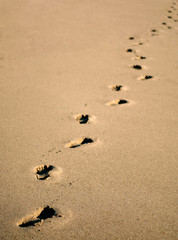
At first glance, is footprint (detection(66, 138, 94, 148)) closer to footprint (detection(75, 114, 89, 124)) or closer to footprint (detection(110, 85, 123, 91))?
footprint (detection(75, 114, 89, 124))

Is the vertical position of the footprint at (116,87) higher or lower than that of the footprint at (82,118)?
higher

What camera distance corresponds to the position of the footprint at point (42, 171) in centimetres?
121

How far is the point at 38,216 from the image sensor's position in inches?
40.3

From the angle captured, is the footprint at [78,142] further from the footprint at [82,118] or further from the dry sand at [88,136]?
the footprint at [82,118]

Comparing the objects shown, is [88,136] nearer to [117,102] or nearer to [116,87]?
[117,102]

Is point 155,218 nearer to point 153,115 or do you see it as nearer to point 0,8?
point 153,115

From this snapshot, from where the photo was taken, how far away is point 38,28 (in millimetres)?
3562

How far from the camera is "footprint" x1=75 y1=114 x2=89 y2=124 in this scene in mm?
1639

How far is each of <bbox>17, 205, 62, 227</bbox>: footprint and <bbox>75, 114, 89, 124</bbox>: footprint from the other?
0.72 metres

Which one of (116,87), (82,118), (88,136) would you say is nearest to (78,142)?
(88,136)

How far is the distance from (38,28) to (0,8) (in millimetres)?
1389

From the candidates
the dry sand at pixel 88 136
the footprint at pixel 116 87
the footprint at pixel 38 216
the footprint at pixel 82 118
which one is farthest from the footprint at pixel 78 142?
the footprint at pixel 116 87

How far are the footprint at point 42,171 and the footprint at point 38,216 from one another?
19cm

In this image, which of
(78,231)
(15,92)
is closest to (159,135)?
(78,231)
